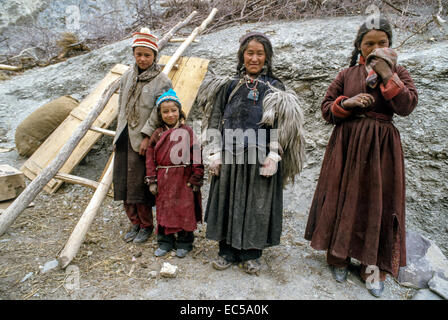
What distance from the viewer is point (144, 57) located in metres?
2.58

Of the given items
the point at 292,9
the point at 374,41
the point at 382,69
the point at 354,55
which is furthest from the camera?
the point at 292,9

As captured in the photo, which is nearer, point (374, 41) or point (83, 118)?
point (374, 41)

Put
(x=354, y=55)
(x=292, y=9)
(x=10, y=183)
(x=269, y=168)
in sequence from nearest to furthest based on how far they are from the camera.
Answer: (x=269, y=168), (x=354, y=55), (x=10, y=183), (x=292, y=9)

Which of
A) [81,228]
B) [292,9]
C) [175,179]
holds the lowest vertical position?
[81,228]

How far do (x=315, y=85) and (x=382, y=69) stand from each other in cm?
198

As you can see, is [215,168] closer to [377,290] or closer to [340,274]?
[340,274]

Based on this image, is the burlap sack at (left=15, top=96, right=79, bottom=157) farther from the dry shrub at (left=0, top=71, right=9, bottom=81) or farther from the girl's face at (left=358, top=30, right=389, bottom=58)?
the girl's face at (left=358, top=30, right=389, bottom=58)

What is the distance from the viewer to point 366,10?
14.9 feet

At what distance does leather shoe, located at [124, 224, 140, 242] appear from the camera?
9.18ft

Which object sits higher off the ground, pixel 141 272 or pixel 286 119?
pixel 286 119

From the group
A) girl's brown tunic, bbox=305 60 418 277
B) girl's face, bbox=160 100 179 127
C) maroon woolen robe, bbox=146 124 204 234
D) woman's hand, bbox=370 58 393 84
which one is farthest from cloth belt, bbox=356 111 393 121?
girl's face, bbox=160 100 179 127

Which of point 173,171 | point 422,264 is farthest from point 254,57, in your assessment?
point 422,264

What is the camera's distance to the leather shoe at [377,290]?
2.08m

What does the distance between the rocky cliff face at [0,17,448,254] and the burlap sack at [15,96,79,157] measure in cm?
61
